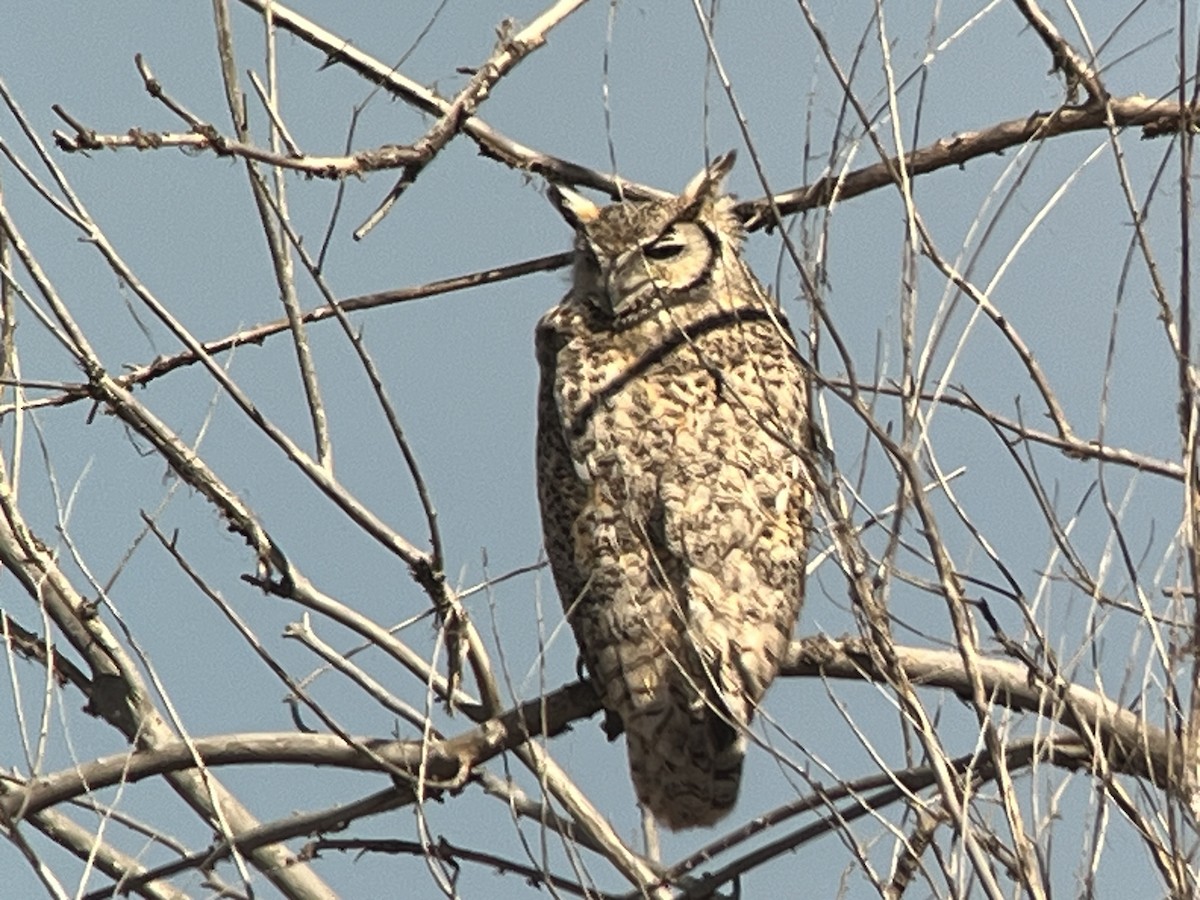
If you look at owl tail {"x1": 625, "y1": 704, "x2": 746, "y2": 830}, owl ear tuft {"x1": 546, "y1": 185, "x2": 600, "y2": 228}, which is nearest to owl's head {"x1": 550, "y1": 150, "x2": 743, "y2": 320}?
owl ear tuft {"x1": 546, "y1": 185, "x2": 600, "y2": 228}

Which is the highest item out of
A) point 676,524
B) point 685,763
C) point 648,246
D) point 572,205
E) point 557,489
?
point 572,205

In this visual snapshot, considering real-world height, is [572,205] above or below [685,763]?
above

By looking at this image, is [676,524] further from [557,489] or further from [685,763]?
[685,763]

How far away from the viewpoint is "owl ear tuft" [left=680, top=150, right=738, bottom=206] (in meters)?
5.54

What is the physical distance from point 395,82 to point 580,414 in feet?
3.02

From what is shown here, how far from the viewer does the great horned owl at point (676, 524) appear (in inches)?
176

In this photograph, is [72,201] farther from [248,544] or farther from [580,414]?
[580,414]

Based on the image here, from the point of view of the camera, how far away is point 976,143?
4945mm

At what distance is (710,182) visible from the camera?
18.4ft

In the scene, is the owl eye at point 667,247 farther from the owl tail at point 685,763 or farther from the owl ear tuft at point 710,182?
the owl tail at point 685,763

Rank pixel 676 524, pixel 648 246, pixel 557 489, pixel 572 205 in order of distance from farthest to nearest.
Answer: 1. pixel 572 205
2. pixel 648 246
3. pixel 557 489
4. pixel 676 524

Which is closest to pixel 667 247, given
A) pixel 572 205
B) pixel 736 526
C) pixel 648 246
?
pixel 648 246

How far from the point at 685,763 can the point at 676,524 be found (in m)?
0.55

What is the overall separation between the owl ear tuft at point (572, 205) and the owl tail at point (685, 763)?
1.65 metres
